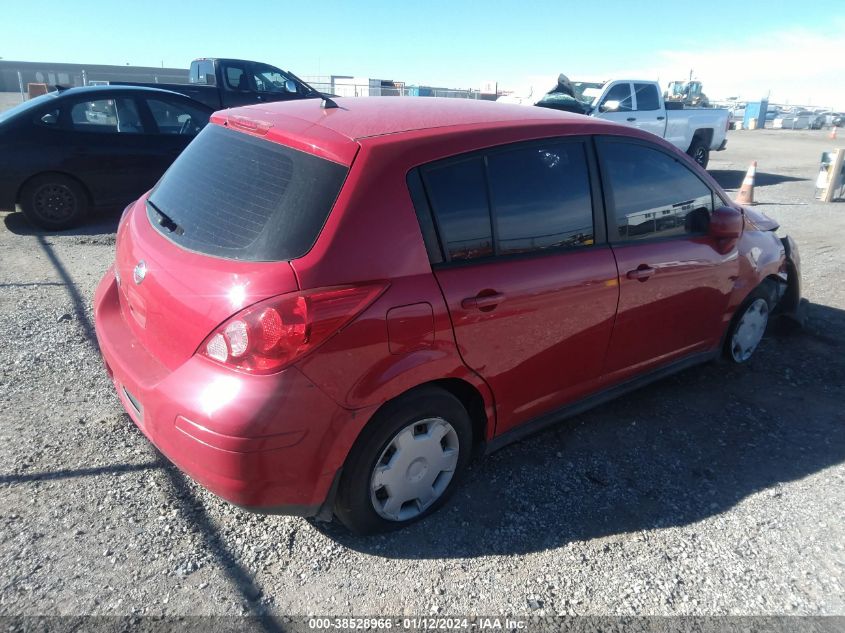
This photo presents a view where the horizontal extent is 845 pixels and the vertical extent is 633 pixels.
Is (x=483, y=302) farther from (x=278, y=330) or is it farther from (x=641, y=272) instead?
(x=641, y=272)

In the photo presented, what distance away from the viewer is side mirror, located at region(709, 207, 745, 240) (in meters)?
3.85

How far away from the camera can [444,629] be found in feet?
7.84

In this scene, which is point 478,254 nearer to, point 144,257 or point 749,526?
point 144,257

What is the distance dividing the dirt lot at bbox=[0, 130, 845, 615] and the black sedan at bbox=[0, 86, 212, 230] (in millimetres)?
3878

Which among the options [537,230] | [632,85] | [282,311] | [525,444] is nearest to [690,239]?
[537,230]

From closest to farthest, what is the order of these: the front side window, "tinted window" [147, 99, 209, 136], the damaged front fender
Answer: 1. the damaged front fender
2. "tinted window" [147, 99, 209, 136]
3. the front side window

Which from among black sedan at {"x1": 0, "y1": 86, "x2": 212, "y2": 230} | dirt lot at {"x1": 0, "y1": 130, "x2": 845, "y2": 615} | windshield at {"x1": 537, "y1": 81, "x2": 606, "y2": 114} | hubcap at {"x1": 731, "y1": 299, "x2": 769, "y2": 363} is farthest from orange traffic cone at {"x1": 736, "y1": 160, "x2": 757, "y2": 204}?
black sedan at {"x1": 0, "y1": 86, "x2": 212, "y2": 230}

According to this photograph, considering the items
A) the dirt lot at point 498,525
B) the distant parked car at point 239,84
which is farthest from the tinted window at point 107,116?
the distant parked car at point 239,84

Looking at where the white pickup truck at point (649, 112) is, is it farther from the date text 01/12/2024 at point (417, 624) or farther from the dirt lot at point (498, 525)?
the date text 01/12/2024 at point (417, 624)

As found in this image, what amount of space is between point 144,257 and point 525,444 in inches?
87.7

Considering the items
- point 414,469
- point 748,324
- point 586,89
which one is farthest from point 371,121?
point 586,89

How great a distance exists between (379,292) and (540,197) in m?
1.08

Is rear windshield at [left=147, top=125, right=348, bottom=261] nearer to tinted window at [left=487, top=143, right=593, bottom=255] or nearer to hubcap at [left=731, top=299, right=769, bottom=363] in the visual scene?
tinted window at [left=487, top=143, right=593, bottom=255]

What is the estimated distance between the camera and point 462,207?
109 inches
